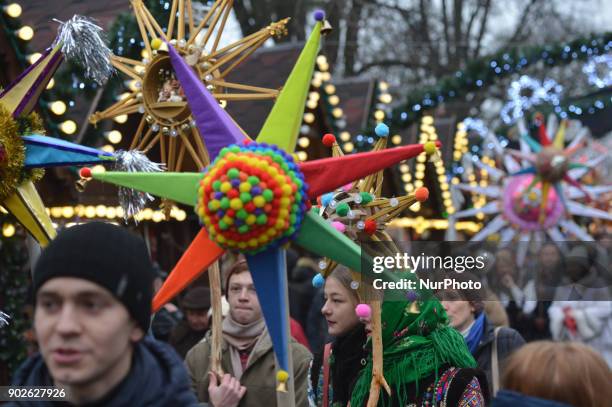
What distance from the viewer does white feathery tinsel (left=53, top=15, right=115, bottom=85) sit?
4.16 metres

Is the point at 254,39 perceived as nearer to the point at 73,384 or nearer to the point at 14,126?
the point at 14,126

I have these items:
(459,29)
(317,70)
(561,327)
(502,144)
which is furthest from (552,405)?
(459,29)

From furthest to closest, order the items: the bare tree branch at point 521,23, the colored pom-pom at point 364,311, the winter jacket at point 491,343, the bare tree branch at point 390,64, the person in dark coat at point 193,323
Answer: the bare tree branch at point 521,23 → the bare tree branch at point 390,64 → the person in dark coat at point 193,323 → the winter jacket at point 491,343 → the colored pom-pom at point 364,311

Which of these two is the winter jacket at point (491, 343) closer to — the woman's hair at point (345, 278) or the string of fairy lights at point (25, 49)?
the woman's hair at point (345, 278)

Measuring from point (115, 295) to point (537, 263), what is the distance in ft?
7.21

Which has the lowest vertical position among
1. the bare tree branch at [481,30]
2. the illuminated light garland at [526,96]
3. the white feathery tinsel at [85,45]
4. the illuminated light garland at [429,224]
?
the white feathery tinsel at [85,45]

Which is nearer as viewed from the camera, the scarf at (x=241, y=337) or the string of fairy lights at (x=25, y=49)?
the scarf at (x=241, y=337)

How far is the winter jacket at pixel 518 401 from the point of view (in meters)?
2.38

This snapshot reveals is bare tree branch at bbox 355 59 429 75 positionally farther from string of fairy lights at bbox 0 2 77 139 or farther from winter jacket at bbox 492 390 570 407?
winter jacket at bbox 492 390 570 407

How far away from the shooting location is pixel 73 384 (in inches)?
90.4

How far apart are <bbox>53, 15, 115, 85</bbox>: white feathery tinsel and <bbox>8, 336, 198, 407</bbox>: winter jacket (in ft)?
6.42

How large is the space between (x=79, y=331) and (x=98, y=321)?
0.06m

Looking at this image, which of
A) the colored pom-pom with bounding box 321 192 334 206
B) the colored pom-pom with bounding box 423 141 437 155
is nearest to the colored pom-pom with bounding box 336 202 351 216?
the colored pom-pom with bounding box 321 192 334 206

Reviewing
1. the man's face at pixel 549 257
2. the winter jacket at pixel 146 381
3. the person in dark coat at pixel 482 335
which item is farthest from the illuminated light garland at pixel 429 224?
the winter jacket at pixel 146 381
